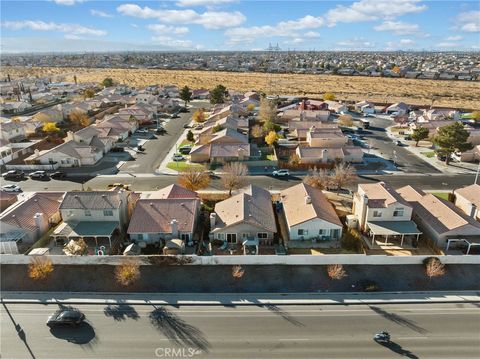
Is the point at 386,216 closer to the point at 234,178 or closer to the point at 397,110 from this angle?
the point at 234,178

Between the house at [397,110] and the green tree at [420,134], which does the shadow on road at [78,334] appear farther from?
the house at [397,110]

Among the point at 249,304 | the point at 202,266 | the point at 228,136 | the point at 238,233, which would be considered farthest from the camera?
the point at 228,136

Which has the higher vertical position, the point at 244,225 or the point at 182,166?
the point at 182,166

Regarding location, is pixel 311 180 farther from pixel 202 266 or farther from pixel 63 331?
pixel 63 331

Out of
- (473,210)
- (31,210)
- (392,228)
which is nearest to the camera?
(392,228)

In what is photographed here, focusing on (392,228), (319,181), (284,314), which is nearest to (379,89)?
(319,181)

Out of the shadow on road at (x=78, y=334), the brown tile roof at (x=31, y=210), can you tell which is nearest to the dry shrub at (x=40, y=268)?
the brown tile roof at (x=31, y=210)

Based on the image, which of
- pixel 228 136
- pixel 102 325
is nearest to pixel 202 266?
pixel 102 325

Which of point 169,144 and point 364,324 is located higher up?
point 169,144
